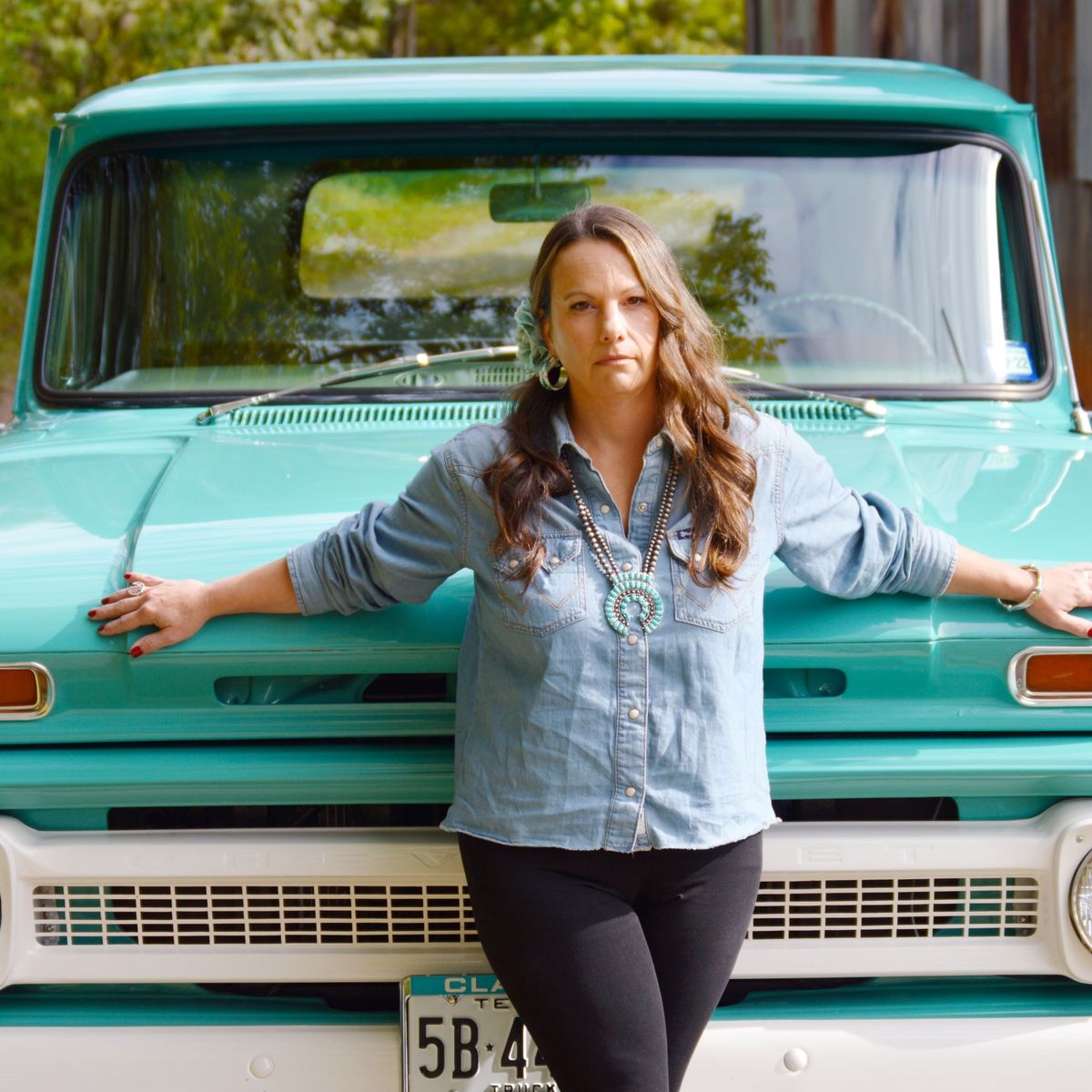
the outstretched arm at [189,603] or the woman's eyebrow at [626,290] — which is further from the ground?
the woman's eyebrow at [626,290]

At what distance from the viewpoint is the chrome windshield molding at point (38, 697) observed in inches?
93.3

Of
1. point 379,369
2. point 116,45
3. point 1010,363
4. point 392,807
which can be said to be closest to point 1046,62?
point 1010,363

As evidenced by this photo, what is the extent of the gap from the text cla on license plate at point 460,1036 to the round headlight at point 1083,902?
855mm

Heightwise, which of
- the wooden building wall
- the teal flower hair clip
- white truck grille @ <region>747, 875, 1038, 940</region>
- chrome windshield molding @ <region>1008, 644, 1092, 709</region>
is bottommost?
white truck grille @ <region>747, 875, 1038, 940</region>

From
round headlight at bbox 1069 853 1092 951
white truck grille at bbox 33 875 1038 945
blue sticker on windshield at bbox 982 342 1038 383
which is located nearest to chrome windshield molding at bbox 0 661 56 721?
white truck grille at bbox 33 875 1038 945

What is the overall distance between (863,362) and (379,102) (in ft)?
3.83

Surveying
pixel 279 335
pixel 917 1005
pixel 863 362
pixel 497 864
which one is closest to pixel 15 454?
pixel 279 335

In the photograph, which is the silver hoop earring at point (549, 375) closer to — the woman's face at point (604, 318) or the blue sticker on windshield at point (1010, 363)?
the woman's face at point (604, 318)

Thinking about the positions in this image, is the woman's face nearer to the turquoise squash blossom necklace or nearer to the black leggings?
the turquoise squash blossom necklace

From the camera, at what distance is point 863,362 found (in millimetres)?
3299

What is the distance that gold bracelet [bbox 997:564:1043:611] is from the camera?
2330mm

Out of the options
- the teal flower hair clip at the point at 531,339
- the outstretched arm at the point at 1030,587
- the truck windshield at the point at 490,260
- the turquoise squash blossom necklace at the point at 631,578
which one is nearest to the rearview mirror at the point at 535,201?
the truck windshield at the point at 490,260

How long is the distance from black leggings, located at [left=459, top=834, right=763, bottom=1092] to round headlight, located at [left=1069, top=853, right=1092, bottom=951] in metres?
0.52

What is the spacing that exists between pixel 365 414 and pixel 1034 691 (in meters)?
1.45
